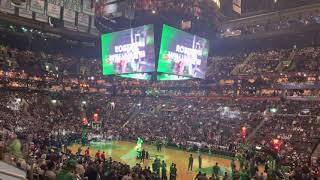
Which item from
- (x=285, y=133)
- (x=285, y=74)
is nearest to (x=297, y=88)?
(x=285, y=74)

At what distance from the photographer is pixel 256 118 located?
129ft

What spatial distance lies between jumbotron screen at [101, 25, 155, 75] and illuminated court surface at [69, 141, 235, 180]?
7.20 meters

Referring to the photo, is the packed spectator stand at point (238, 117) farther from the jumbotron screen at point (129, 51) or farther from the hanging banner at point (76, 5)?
the hanging banner at point (76, 5)

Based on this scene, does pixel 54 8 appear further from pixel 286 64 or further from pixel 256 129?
pixel 286 64

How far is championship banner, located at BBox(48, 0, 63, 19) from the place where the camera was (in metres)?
20.5

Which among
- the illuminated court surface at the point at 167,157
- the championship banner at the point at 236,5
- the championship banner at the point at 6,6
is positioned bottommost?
the illuminated court surface at the point at 167,157

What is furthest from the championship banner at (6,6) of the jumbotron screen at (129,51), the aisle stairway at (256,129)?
the aisle stairway at (256,129)

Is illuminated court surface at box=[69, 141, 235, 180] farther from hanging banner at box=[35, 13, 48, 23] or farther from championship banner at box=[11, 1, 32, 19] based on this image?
championship banner at box=[11, 1, 32, 19]

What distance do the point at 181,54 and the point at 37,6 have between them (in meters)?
15.0

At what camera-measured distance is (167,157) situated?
30.3m

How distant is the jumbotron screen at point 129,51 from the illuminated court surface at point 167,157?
7197mm

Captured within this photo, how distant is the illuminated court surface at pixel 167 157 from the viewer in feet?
83.5

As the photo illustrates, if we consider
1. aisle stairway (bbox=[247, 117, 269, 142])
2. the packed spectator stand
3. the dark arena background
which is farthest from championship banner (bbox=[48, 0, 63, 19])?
aisle stairway (bbox=[247, 117, 269, 142])

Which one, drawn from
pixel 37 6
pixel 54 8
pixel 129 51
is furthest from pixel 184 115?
pixel 37 6
